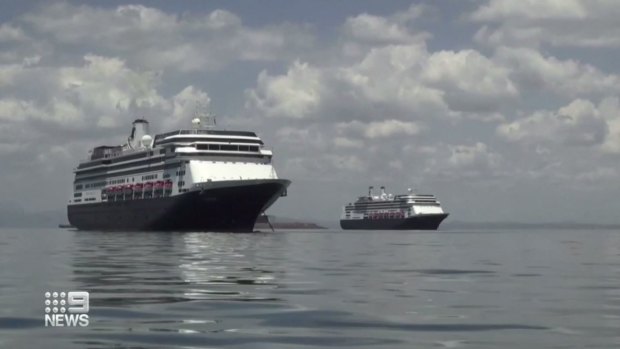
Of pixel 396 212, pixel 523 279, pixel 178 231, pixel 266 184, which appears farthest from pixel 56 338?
pixel 396 212

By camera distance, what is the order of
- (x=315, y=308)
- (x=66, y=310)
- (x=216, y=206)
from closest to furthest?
(x=66, y=310), (x=315, y=308), (x=216, y=206)

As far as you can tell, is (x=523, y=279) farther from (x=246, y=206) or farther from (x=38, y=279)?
(x=246, y=206)

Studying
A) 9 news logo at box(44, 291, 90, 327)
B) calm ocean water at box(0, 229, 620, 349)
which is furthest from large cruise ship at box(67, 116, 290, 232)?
9 news logo at box(44, 291, 90, 327)

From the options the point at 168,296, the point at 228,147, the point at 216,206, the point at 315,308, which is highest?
the point at 228,147

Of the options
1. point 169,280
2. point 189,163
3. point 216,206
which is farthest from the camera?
point 189,163

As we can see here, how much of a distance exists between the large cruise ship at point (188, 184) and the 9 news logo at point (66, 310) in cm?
6840

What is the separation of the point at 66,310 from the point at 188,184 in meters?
77.3

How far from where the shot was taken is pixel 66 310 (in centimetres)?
1523

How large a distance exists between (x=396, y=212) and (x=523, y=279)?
6753 inches

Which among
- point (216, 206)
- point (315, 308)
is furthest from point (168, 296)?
point (216, 206)

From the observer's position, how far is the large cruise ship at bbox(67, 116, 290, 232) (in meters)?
88.3

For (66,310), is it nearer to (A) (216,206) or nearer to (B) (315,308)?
(B) (315,308)

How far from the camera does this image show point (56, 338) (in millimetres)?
12180

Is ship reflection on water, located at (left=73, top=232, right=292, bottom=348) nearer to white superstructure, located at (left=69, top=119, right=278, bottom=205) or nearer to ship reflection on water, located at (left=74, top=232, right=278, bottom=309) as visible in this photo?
ship reflection on water, located at (left=74, top=232, right=278, bottom=309)
